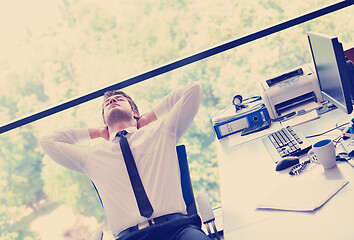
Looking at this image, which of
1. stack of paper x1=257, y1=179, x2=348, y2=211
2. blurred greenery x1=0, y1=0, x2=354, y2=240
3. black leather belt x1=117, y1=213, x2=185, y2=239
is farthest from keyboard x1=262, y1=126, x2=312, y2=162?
blurred greenery x1=0, y1=0, x2=354, y2=240

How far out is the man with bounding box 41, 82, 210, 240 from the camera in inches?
73.3

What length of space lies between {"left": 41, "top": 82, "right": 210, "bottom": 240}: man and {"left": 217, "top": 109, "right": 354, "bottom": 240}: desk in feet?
0.83

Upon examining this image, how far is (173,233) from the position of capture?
70.7 inches

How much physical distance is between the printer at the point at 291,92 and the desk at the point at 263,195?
0.30 meters

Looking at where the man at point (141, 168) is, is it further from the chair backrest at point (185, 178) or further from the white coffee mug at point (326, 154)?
the white coffee mug at point (326, 154)

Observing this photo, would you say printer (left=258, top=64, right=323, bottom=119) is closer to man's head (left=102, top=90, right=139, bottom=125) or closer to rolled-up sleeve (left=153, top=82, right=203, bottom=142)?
rolled-up sleeve (left=153, top=82, right=203, bottom=142)

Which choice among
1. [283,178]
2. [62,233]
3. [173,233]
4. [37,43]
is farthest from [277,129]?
[37,43]

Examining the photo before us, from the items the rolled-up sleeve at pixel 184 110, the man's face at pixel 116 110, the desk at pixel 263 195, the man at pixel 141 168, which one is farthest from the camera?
the man's face at pixel 116 110

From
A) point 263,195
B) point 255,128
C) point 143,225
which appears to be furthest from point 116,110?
point 263,195

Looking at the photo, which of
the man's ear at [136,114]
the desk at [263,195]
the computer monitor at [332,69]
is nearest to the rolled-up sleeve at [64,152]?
the man's ear at [136,114]

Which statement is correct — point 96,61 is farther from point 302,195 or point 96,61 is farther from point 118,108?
point 302,195

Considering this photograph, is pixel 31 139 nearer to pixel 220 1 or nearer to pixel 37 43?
pixel 37 43

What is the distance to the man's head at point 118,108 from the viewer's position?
7.18 ft

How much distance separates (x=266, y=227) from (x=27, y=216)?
15.9 feet
